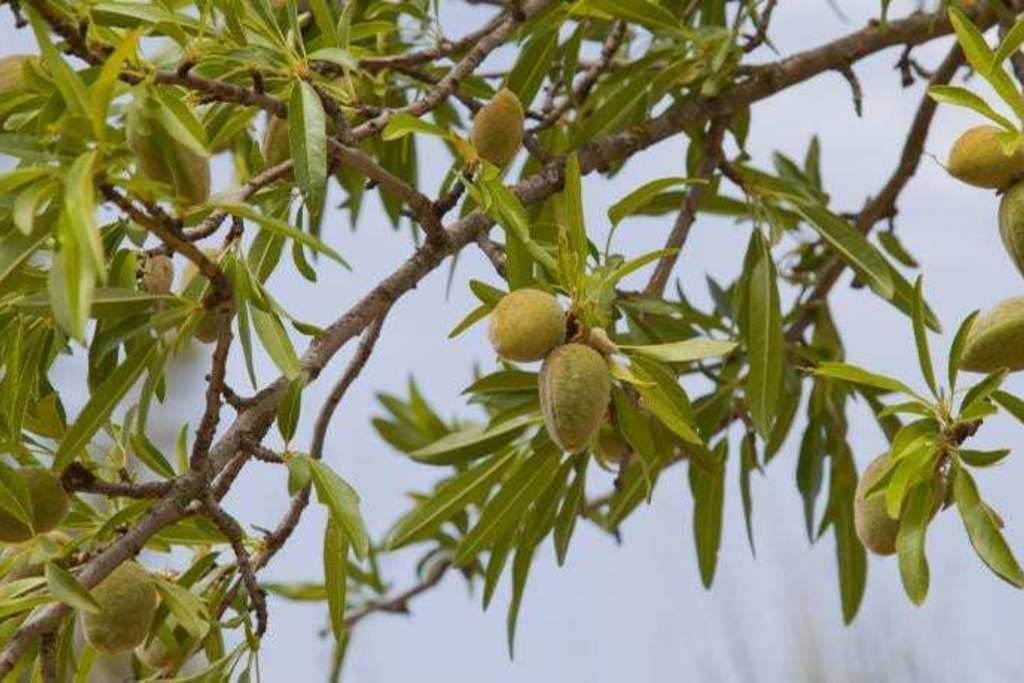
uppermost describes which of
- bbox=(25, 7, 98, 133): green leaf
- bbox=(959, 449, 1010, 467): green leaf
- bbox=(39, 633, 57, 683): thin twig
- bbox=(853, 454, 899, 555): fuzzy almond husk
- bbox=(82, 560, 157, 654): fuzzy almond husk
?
bbox=(25, 7, 98, 133): green leaf

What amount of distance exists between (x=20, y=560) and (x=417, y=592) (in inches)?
31.2

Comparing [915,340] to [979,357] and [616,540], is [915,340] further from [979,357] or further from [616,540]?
[616,540]

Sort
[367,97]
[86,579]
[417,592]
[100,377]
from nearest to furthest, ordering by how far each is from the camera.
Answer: [86,579], [100,377], [367,97], [417,592]

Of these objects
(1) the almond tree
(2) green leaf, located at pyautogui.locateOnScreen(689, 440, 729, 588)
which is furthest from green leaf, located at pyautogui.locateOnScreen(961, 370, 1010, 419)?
(2) green leaf, located at pyautogui.locateOnScreen(689, 440, 729, 588)

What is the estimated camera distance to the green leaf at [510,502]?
1.22 meters

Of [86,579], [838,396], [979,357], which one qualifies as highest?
[838,396]

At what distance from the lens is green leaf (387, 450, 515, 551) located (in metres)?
1.24

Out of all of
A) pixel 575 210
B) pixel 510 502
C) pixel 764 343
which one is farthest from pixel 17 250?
pixel 764 343

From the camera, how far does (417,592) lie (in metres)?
1.81

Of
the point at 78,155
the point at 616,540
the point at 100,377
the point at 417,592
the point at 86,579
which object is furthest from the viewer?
the point at 417,592

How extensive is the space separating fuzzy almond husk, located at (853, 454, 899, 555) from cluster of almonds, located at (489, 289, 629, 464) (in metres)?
0.19

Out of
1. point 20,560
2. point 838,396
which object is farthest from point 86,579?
point 838,396

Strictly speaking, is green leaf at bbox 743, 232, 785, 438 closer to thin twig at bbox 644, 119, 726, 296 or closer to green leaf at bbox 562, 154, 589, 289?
thin twig at bbox 644, 119, 726, 296

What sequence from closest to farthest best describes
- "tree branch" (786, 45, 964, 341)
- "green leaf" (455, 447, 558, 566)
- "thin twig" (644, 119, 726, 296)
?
"green leaf" (455, 447, 558, 566) → "thin twig" (644, 119, 726, 296) → "tree branch" (786, 45, 964, 341)
